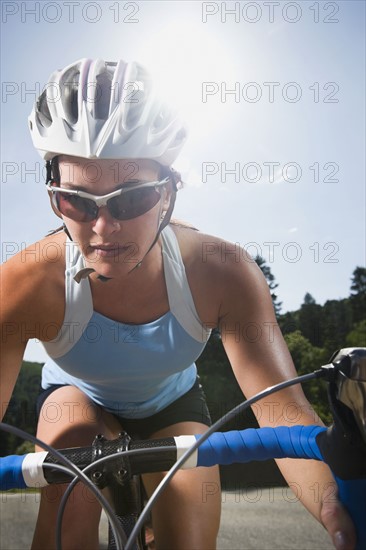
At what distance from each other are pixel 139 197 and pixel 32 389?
12.5 ft

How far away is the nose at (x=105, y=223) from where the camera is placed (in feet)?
3.36

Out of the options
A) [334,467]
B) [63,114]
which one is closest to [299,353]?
[63,114]

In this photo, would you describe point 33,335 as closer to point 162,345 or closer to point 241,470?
point 162,345

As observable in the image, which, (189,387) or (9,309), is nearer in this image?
(9,309)

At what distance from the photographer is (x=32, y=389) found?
14.7 feet

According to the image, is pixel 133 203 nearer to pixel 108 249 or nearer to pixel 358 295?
pixel 108 249

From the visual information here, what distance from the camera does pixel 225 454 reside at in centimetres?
55

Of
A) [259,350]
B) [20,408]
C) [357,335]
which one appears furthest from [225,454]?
[357,335]

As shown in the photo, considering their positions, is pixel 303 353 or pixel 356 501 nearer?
pixel 356 501

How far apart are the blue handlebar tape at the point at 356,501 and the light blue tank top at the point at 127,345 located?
665 mm

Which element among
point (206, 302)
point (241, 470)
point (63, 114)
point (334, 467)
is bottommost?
point (241, 470)

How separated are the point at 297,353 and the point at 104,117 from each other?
4.88m

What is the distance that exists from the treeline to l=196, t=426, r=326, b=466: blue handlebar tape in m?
2.42

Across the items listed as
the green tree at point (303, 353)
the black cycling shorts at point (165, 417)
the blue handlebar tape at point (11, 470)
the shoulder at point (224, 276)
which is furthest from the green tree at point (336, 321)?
the blue handlebar tape at point (11, 470)
